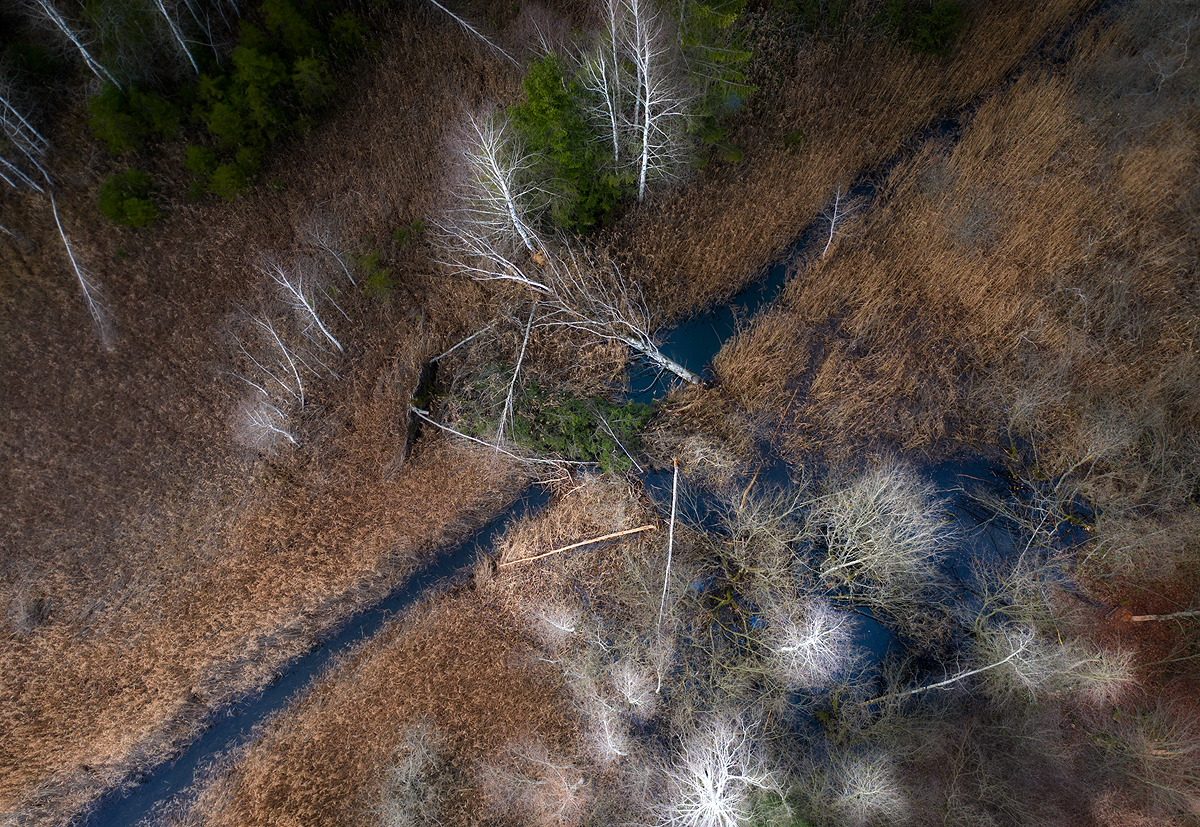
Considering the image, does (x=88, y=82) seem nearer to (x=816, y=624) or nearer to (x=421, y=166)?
(x=421, y=166)

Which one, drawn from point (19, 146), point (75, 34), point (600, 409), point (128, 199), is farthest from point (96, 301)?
point (600, 409)

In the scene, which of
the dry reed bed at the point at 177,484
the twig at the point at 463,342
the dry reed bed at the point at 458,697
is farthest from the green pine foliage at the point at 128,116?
the dry reed bed at the point at 458,697

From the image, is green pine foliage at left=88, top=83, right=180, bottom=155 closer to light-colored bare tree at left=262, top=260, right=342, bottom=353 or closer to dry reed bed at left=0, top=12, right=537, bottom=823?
dry reed bed at left=0, top=12, right=537, bottom=823

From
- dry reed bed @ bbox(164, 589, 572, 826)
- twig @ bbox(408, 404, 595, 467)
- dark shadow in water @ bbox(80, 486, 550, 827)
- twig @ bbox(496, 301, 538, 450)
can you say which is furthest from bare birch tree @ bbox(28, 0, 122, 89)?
dry reed bed @ bbox(164, 589, 572, 826)

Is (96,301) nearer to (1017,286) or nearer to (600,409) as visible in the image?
(600,409)

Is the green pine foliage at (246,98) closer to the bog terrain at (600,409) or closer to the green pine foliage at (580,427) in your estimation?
the bog terrain at (600,409)
